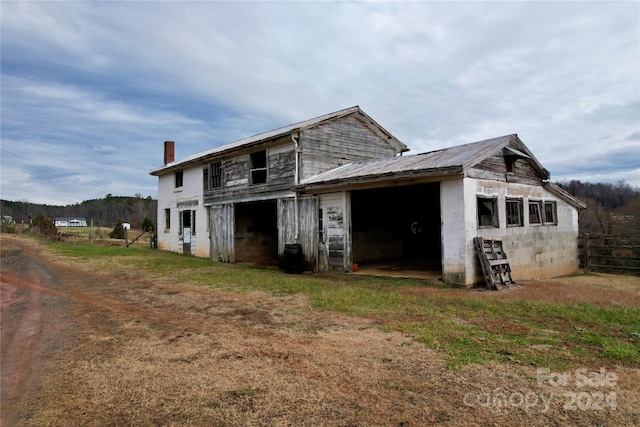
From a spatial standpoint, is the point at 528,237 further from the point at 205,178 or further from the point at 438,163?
the point at 205,178

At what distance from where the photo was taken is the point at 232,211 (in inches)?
699

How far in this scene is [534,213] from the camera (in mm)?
13336

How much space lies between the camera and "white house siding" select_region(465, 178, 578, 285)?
10195mm

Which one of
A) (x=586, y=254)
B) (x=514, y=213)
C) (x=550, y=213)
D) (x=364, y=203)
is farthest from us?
(x=364, y=203)

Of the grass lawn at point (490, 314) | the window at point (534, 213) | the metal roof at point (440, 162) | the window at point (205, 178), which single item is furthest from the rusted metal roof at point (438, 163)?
the window at point (205, 178)

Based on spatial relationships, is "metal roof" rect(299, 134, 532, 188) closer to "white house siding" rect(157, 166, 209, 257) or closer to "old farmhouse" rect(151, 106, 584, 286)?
"old farmhouse" rect(151, 106, 584, 286)

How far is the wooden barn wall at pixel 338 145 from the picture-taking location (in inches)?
586

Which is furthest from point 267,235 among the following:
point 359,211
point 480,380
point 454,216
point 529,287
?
point 480,380

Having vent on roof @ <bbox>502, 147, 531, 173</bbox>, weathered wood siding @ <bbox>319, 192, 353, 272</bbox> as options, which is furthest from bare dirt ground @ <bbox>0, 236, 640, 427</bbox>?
vent on roof @ <bbox>502, 147, 531, 173</bbox>

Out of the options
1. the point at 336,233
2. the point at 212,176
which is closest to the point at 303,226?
the point at 336,233

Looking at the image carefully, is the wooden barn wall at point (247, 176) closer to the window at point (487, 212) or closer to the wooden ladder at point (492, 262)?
the window at point (487, 212)

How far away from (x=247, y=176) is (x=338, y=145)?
4408 mm

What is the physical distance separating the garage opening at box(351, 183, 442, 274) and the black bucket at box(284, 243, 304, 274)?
3.76 m

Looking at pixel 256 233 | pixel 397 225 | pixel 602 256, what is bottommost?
pixel 602 256
